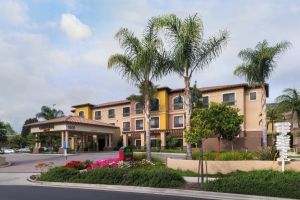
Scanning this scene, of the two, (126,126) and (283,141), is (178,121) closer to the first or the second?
(126,126)

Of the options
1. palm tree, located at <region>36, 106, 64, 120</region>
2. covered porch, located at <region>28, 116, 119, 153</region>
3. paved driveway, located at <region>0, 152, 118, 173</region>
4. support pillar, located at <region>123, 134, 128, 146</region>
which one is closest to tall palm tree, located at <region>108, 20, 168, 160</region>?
paved driveway, located at <region>0, 152, 118, 173</region>

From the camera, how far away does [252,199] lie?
12.3 metres

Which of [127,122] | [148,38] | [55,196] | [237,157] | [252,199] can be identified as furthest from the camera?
[127,122]

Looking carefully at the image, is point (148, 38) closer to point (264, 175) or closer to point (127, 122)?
point (264, 175)

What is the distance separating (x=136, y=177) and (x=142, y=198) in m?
2.96

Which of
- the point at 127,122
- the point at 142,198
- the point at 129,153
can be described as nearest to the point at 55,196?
the point at 142,198

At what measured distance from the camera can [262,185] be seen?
12750mm

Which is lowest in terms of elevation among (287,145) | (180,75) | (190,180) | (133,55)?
(190,180)

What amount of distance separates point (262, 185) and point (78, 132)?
41.1 m

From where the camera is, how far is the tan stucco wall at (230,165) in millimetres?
16928

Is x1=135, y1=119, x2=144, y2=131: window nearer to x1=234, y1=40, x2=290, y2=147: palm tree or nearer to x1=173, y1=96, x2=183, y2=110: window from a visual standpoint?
x1=173, y1=96, x2=183, y2=110: window

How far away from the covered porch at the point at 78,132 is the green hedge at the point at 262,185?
92.2ft

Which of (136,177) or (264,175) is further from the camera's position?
(136,177)

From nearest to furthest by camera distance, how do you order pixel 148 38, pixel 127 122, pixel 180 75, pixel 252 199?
pixel 252 199 < pixel 180 75 < pixel 148 38 < pixel 127 122
